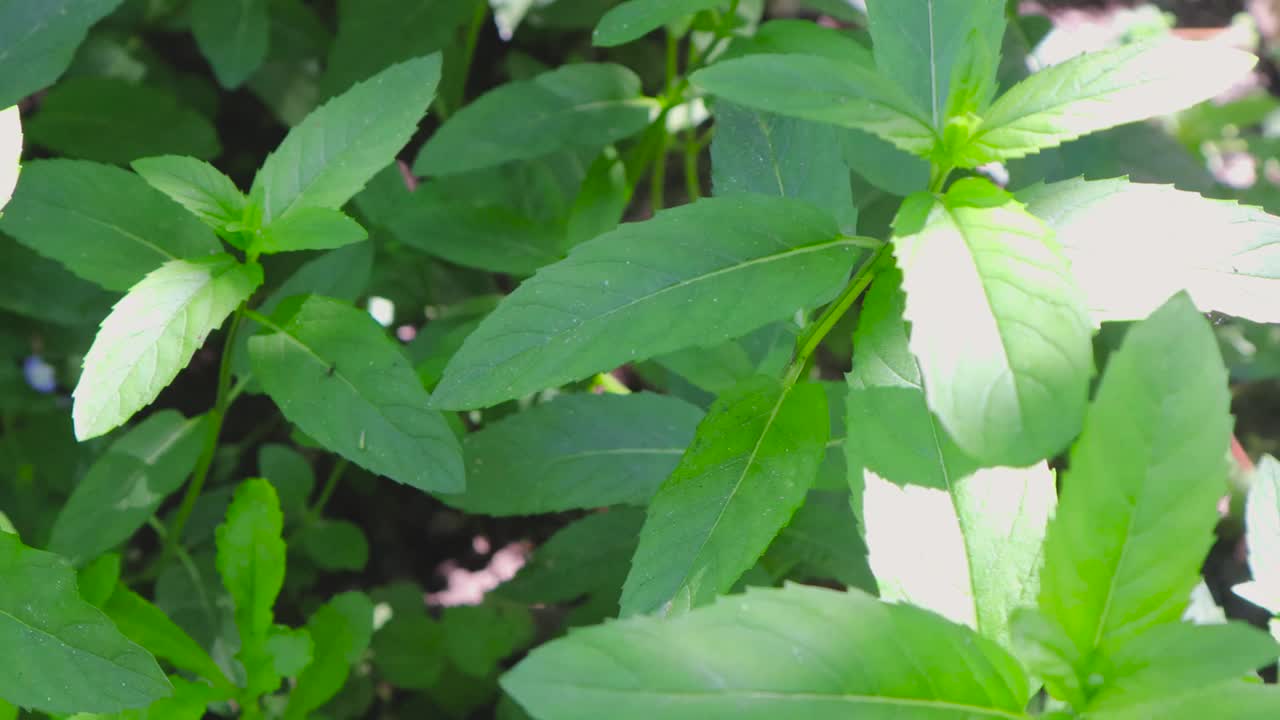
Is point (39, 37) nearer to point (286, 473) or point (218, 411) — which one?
point (218, 411)

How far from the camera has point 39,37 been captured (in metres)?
1.67

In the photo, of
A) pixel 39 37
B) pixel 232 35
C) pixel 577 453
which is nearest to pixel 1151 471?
pixel 577 453

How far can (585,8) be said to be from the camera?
255cm

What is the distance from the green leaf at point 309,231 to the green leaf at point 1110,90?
0.81 meters

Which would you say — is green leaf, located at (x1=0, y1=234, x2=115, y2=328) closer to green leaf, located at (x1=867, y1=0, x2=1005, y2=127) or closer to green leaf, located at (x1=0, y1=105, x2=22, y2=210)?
green leaf, located at (x1=0, y1=105, x2=22, y2=210)

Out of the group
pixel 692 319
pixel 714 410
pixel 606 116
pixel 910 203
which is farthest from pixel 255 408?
pixel 910 203

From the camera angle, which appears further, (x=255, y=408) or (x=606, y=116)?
(x=255, y=408)

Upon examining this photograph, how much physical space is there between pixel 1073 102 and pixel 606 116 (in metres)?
1.12

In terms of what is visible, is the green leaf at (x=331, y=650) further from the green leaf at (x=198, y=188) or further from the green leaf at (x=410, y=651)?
the green leaf at (x=198, y=188)

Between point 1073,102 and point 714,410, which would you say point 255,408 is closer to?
point 714,410

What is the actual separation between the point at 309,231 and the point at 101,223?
0.36m

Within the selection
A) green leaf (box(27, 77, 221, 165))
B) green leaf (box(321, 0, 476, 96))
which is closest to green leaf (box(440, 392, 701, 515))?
green leaf (box(321, 0, 476, 96))

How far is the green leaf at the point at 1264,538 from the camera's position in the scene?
1356mm

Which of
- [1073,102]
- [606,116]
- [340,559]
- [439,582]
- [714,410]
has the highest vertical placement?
[1073,102]
